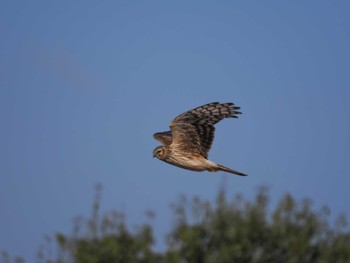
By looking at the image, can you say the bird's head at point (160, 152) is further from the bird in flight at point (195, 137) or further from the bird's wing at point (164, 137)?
the bird's wing at point (164, 137)

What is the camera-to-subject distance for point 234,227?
85.7 ft

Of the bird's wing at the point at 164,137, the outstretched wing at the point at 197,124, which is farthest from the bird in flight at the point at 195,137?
the bird's wing at the point at 164,137

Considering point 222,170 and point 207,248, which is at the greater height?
point 222,170

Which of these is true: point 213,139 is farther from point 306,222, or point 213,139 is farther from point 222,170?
point 306,222

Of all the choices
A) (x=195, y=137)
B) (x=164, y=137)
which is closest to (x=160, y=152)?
(x=195, y=137)

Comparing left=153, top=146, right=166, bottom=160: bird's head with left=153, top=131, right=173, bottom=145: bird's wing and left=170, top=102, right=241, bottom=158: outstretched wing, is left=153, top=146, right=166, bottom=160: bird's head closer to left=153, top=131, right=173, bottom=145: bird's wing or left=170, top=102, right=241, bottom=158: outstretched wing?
left=170, top=102, right=241, bottom=158: outstretched wing

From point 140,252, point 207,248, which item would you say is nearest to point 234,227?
point 207,248

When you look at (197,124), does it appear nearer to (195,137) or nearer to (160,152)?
(195,137)

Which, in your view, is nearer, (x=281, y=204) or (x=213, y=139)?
(x=213, y=139)

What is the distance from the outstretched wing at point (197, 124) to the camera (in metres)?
22.3

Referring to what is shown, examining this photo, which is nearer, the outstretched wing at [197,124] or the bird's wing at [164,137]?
the outstretched wing at [197,124]

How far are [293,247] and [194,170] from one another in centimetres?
513

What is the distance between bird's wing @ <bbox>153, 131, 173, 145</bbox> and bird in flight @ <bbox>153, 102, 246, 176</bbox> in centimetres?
87

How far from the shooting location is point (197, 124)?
22.4 metres
